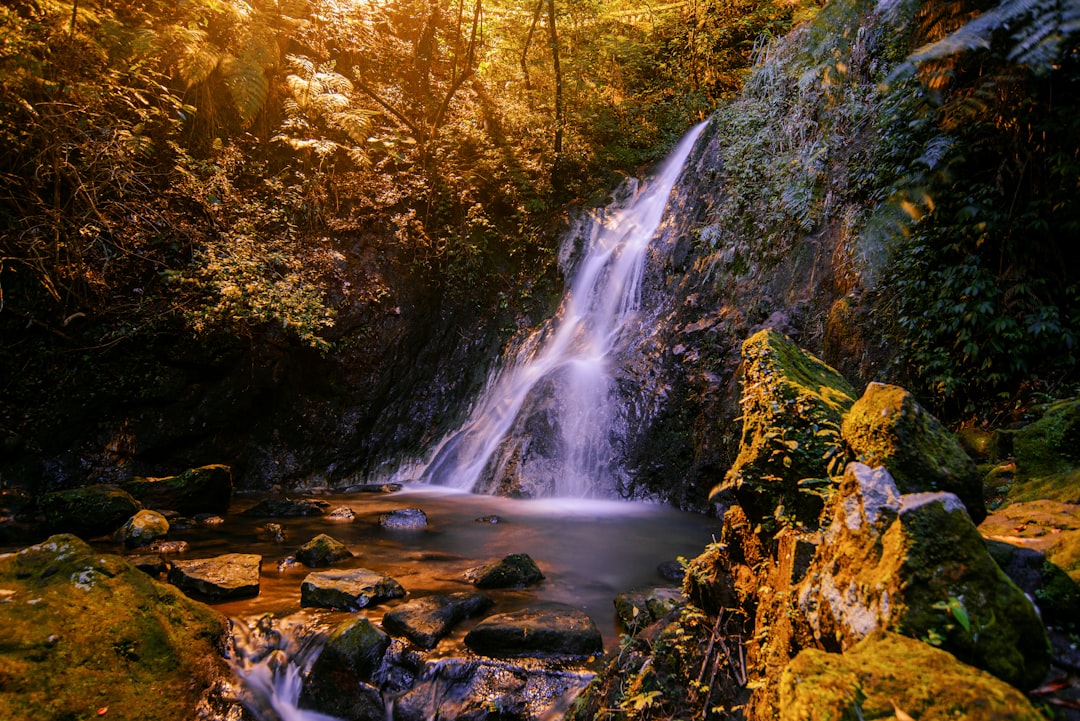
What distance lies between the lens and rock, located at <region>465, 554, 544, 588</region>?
5.51 meters

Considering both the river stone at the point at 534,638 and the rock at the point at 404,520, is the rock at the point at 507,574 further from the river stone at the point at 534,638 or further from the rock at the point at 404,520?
the rock at the point at 404,520

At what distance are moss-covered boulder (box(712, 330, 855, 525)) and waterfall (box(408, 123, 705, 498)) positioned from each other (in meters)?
6.47

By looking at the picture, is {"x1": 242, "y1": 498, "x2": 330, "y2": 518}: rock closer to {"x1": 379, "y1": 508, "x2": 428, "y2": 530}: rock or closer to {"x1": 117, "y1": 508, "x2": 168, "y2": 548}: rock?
{"x1": 379, "y1": 508, "x2": 428, "y2": 530}: rock

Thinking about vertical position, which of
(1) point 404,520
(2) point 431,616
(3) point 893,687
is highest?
(3) point 893,687

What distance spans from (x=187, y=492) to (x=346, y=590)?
4.68 meters

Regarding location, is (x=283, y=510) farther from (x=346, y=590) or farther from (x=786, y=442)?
(x=786, y=442)

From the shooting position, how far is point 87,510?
6.69 meters

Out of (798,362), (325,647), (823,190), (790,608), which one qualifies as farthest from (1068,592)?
(823,190)

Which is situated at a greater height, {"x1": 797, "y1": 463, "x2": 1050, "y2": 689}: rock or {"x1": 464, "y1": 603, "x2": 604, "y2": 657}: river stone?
{"x1": 797, "y1": 463, "x2": 1050, "y2": 689}: rock

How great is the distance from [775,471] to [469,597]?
126 inches

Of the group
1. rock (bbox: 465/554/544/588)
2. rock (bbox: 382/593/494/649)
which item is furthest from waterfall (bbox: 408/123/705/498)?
rock (bbox: 382/593/494/649)

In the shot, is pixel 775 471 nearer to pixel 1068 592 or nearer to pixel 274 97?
pixel 1068 592

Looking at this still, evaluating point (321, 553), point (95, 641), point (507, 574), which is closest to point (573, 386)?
point (507, 574)

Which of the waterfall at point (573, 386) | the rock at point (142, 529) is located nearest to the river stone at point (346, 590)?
the rock at point (142, 529)
